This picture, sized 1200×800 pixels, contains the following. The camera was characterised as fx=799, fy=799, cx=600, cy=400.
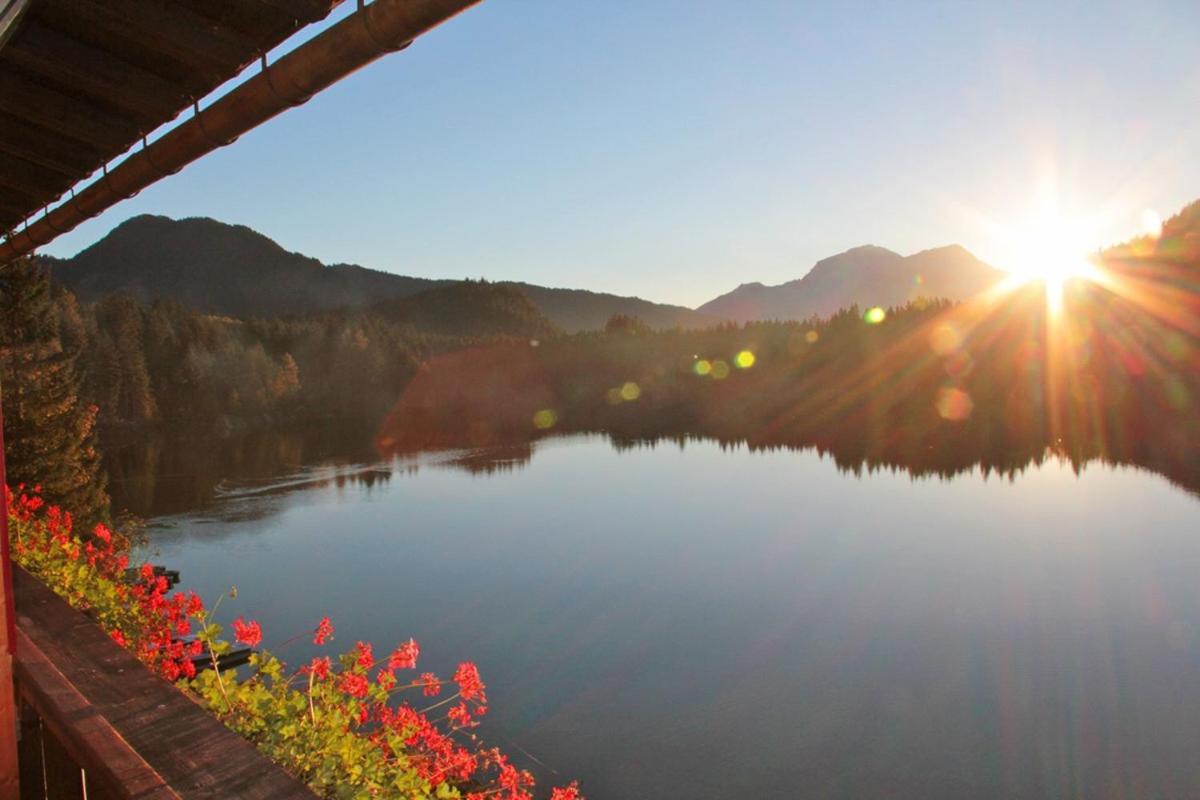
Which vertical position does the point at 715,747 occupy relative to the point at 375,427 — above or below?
below

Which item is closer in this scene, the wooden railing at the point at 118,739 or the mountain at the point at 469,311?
the wooden railing at the point at 118,739

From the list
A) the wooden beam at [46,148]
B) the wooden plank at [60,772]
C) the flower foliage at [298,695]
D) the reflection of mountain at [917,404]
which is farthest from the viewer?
the reflection of mountain at [917,404]

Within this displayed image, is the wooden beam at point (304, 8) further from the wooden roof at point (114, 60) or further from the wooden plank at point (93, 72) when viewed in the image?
the wooden plank at point (93, 72)

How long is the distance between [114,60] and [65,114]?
1.25ft

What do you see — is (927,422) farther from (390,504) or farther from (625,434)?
(390,504)

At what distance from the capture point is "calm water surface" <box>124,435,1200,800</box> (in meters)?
11.5

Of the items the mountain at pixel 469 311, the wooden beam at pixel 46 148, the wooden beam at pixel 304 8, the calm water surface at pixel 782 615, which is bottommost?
the calm water surface at pixel 782 615

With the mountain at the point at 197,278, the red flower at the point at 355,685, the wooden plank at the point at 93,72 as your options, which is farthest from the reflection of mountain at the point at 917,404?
the mountain at the point at 197,278

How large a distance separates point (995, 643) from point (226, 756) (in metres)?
16.4

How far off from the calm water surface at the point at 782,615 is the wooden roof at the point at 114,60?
10038mm

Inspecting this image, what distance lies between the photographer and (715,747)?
11773mm

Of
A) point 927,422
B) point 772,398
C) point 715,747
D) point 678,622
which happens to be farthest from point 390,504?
point 772,398

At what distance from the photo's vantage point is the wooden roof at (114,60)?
1.89 metres

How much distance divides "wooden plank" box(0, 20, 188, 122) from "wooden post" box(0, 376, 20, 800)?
37.4 inches
